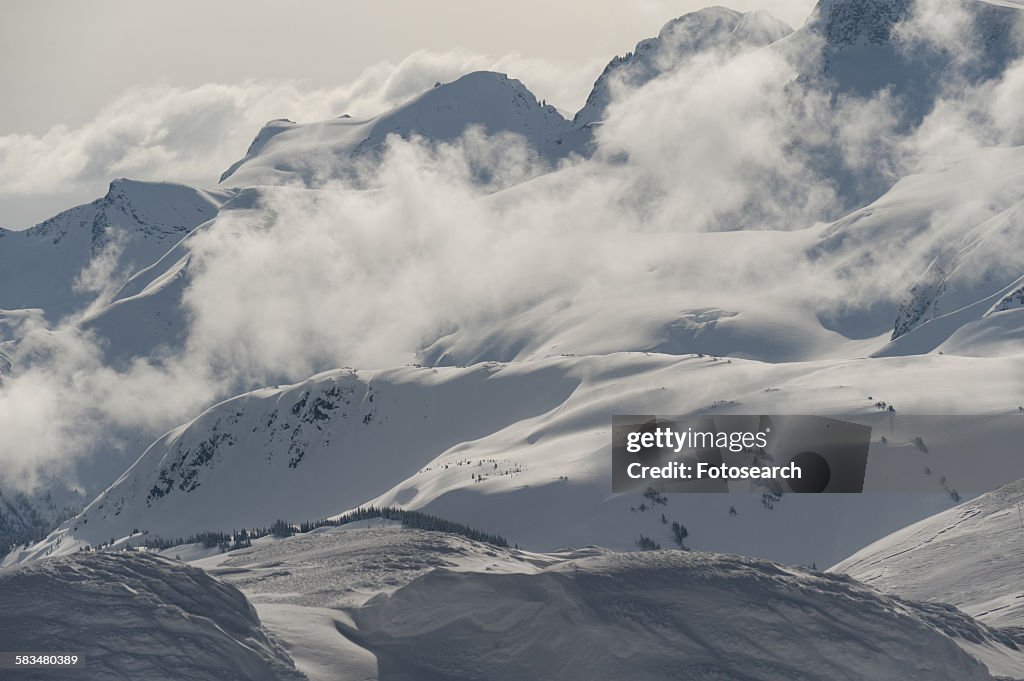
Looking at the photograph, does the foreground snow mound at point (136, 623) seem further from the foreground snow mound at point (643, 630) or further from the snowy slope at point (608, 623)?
the foreground snow mound at point (643, 630)

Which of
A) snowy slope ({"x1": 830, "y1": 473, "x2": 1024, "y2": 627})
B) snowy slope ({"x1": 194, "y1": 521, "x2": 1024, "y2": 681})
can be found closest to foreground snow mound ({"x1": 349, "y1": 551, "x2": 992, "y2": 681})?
snowy slope ({"x1": 194, "y1": 521, "x2": 1024, "y2": 681})

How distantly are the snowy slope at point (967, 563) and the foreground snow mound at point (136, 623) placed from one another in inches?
1546

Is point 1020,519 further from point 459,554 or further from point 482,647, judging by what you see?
point 482,647

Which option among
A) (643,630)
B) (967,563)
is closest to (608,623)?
(643,630)

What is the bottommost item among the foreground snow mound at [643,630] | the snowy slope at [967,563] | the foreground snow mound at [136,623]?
the snowy slope at [967,563]

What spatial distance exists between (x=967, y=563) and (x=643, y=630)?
40.0 metres

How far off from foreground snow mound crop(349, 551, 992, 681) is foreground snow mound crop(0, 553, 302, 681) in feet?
20.3

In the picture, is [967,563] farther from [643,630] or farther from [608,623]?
[608,623]

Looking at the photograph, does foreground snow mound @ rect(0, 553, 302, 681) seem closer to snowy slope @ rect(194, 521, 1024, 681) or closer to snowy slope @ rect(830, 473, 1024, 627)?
snowy slope @ rect(194, 521, 1024, 681)

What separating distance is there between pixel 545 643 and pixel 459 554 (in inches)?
583

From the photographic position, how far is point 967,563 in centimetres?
10925

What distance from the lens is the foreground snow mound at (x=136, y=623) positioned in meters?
69.1

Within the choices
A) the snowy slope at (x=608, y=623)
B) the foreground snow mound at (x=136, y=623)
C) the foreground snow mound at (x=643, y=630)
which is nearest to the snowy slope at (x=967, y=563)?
the snowy slope at (x=608, y=623)

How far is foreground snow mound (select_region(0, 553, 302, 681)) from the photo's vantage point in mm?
69125
